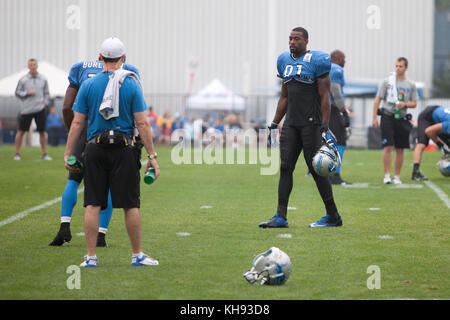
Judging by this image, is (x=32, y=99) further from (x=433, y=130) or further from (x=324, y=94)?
(x=324, y=94)

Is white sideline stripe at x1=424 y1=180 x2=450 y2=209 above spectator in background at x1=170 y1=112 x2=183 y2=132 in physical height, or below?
above

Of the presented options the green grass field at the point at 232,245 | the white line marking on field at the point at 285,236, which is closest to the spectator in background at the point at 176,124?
the green grass field at the point at 232,245

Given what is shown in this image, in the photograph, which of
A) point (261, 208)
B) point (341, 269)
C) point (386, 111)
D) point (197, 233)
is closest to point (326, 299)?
point (341, 269)

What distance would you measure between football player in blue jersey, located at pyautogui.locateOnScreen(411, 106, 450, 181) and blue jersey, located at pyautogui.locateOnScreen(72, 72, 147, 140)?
8.00m

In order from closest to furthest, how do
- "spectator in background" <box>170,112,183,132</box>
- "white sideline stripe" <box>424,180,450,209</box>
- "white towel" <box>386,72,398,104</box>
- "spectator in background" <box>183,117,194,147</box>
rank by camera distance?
"white sideline stripe" <box>424,180,450,209</box>, "white towel" <box>386,72,398,104</box>, "spectator in background" <box>183,117,194,147</box>, "spectator in background" <box>170,112,183,132</box>

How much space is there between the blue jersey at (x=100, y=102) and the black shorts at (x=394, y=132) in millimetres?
7397

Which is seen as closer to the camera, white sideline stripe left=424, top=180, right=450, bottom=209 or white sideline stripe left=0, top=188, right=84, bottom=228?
white sideline stripe left=0, top=188, right=84, bottom=228

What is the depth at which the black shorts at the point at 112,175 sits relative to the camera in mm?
5777

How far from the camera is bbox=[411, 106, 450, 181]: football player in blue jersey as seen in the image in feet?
41.9

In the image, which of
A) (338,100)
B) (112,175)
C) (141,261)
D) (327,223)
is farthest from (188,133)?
(112,175)

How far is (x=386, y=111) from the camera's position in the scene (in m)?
12.6

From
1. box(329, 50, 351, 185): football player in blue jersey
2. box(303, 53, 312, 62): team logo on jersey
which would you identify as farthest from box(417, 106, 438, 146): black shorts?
box(303, 53, 312, 62): team logo on jersey

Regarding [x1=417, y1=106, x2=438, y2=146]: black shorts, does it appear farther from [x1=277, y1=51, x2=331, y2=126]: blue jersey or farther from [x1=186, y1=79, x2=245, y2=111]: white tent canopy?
[x1=186, y1=79, x2=245, y2=111]: white tent canopy

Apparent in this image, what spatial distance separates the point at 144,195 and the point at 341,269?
541cm
